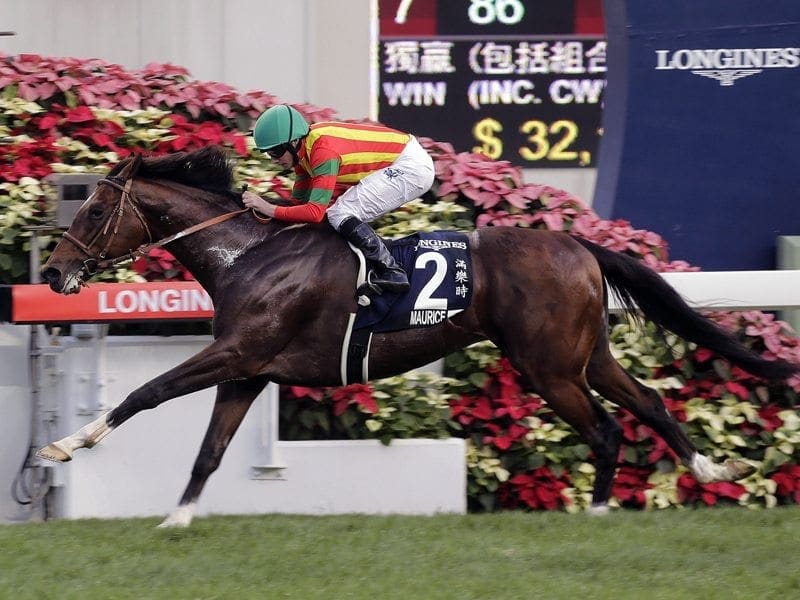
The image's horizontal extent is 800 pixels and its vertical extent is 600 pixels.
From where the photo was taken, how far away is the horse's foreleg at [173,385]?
5750mm

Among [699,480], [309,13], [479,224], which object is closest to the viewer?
[699,480]

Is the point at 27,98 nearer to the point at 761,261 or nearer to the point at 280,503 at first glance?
the point at 280,503

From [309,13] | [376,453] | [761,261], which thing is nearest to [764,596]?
[376,453]

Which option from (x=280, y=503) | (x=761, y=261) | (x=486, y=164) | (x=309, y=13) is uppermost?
(x=309, y=13)

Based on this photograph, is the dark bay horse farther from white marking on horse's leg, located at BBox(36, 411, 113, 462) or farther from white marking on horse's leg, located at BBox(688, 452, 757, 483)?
white marking on horse's leg, located at BBox(36, 411, 113, 462)

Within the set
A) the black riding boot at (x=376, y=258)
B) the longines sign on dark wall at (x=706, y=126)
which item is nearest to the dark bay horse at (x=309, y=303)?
the black riding boot at (x=376, y=258)

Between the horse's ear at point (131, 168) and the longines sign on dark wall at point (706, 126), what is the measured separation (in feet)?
12.2

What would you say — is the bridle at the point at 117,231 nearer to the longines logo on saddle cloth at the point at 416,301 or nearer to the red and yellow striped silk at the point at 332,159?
the red and yellow striped silk at the point at 332,159

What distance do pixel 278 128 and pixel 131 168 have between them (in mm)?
771

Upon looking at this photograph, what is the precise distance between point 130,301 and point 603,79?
13.5ft

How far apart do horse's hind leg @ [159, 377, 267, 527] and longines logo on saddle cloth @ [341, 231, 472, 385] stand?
445 mm

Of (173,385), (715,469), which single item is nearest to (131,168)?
(173,385)

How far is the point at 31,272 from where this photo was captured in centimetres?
671

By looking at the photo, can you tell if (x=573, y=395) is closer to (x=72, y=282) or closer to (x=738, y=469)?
(x=738, y=469)
